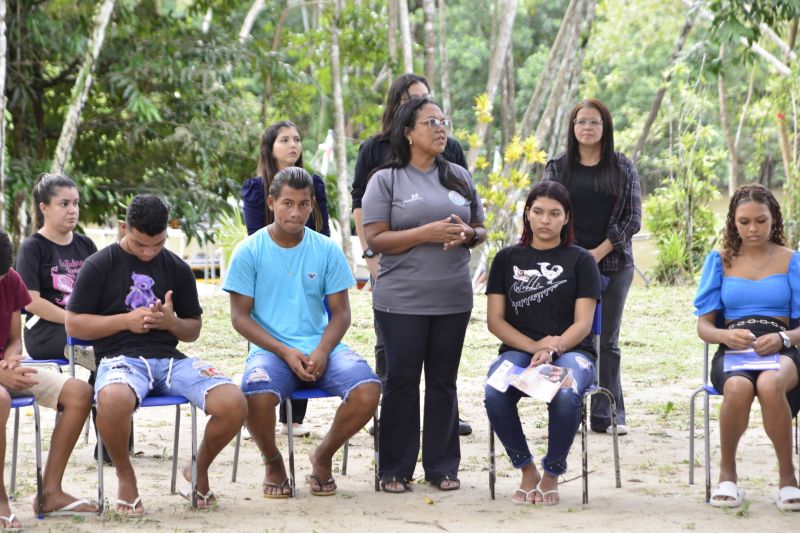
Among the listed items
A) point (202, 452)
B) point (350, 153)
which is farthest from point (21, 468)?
point (350, 153)

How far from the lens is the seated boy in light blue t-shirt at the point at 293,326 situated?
16.8 ft

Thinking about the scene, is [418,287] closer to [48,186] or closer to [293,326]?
[293,326]

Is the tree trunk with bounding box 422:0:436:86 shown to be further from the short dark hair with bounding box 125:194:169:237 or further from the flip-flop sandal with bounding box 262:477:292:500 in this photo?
the flip-flop sandal with bounding box 262:477:292:500

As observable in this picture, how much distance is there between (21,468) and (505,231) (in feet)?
29.7

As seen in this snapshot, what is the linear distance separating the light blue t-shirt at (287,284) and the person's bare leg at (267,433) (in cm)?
34

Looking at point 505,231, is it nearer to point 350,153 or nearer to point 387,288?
point 387,288

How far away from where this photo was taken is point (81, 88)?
39.9 ft

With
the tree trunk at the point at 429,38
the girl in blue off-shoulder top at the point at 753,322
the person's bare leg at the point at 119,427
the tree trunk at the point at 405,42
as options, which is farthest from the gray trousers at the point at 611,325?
the tree trunk at the point at 405,42

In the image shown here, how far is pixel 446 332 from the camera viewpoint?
539cm

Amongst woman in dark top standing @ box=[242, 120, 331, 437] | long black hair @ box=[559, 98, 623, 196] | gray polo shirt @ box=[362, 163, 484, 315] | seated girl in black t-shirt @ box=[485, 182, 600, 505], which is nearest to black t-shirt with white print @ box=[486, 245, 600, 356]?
seated girl in black t-shirt @ box=[485, 182, 600, 505]

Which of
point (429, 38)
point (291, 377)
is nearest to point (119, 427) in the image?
point (291, 377)

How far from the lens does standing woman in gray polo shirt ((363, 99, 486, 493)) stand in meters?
5.31

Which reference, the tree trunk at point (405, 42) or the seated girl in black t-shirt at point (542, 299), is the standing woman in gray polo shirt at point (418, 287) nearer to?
the seated girl in black t-shirt at point (542, 299)

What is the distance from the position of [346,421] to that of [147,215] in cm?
127
